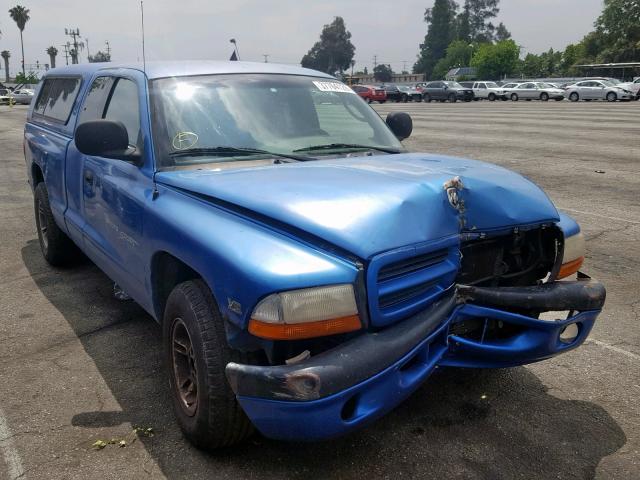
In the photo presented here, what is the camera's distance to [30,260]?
6.18 metres

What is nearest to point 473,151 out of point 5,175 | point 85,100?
point 5,175

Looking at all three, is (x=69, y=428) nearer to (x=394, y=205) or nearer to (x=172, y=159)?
(x=172, y=159)

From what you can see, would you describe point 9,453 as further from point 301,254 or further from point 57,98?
point 57,98

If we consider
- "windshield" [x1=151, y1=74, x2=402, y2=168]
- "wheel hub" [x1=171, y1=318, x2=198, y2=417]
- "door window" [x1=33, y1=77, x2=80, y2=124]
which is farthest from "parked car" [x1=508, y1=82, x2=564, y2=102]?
"wheel hub" [x1=171, y1=318, x2=198, y2=417]

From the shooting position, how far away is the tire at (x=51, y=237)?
18.2 ft

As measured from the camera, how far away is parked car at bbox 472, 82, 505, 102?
4816 cm

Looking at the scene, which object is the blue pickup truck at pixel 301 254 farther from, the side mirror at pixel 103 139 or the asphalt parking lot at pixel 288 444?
the asphalt parking lot at pixel 288 444

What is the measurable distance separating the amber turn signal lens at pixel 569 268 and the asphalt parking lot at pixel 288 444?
28.9 inches

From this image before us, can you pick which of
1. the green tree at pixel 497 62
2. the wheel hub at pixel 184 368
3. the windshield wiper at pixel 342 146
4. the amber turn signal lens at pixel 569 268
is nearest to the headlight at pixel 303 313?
the wheel hub at pixel 184 368

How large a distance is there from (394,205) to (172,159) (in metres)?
1.44

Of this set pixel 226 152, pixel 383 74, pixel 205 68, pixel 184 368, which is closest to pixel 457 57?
pixel 383 74

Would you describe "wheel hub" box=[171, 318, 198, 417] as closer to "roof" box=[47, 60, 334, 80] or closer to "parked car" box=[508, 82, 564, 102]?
"roof" box=[47, 60, 334, 80]

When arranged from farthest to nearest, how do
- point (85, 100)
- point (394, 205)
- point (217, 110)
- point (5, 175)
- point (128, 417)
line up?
point (5, 175) < point (85, 100) < point (217, 110) < point (128, 417) < point (394, 205)

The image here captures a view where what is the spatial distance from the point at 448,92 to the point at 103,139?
46670 millimetres
